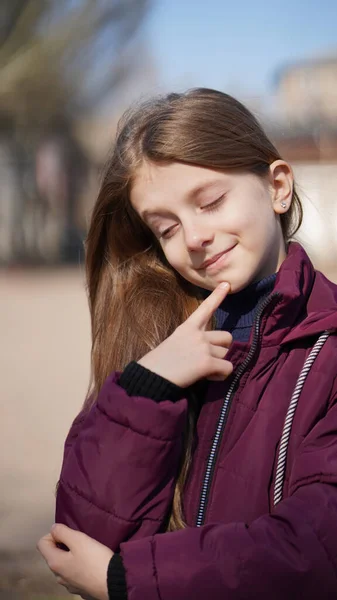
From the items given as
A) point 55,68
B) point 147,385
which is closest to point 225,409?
point 147,385

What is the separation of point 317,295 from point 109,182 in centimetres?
51

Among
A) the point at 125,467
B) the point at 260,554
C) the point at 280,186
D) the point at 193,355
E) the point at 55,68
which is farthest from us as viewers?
the point at 55,68

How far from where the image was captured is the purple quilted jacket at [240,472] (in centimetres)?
130

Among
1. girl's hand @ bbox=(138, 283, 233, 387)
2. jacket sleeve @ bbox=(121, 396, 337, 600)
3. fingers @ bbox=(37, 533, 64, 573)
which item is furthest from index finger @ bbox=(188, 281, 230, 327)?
fingers @ bbox=(37, 533, 64, 573)

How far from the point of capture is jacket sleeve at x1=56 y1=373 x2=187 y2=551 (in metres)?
1.41

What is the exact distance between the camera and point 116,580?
136cm

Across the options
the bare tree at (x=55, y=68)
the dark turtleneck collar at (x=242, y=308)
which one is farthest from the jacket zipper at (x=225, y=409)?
the bare tree at (x=55, y=68)

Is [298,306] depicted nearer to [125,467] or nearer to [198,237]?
[198,237]

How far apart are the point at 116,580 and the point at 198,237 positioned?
2.06 feet

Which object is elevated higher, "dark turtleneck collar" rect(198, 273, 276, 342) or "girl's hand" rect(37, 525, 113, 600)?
"dark turtleneck collar" rect(198, 273, 276, 342)

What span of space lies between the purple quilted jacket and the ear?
115 millimetres

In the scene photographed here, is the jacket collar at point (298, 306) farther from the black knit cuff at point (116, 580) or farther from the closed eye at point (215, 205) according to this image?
the black knit cuff at point (116, 580)

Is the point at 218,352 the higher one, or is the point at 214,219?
the point at 214,219

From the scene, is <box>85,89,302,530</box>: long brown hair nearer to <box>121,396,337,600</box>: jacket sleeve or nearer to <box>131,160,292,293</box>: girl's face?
<box>131,160,292,293</box>: girl's face
